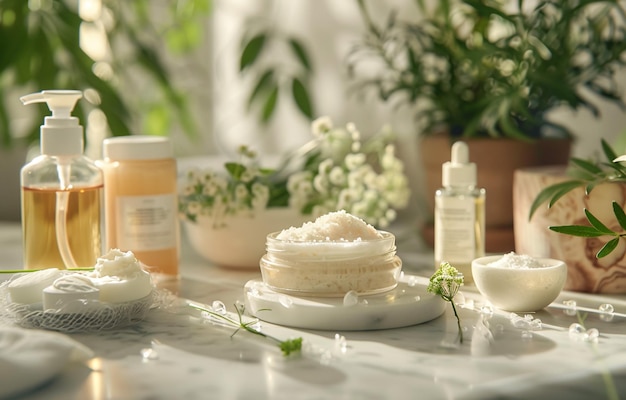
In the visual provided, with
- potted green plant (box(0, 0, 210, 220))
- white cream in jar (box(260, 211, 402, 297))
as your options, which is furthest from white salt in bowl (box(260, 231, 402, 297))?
potted green plant (box(0, 0, 210, 220))

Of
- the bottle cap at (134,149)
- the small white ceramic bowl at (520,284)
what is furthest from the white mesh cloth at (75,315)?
the small white ceramic bowl at (520,284)

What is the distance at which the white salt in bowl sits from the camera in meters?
0.87

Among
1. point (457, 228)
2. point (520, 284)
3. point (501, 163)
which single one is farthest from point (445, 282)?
point (501, 163)

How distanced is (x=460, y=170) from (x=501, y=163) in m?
0.23

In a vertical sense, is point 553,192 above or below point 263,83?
below

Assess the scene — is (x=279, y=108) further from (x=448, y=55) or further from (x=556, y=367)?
(x=556, y=367)

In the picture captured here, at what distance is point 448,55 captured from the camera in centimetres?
127

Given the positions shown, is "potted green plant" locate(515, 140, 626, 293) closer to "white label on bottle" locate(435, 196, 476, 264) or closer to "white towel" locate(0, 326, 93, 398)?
"white label on bottle" locate(435, 196, 476, 264)

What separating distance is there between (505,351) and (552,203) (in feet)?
0.85

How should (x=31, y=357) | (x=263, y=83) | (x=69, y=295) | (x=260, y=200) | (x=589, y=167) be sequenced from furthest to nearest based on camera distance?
(x=263, y=83)
(x=260, y=200)
(x=589, y=167)
(x=69, y=295)
(x=31, y=357)

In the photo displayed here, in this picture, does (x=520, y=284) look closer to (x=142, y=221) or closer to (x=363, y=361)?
(x=363, y=361)

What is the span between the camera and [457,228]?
3.48 ft

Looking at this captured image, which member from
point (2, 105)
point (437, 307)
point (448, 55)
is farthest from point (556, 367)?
point (2, 105)

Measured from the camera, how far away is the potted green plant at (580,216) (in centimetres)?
98
